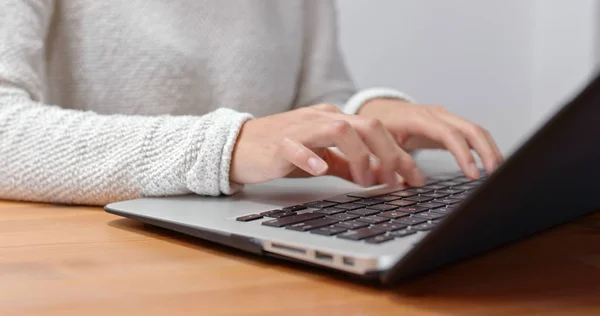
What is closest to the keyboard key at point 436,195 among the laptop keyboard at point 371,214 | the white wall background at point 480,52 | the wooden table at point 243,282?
the laptop keyboard at point 371,214

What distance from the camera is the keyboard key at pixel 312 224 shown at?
428mm

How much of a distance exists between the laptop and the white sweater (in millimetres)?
58

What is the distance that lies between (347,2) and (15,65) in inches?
32.7

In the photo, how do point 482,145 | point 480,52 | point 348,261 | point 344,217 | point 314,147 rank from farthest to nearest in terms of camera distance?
point 480,52
point 482,145
point 314,147
point 344,217
point 348,261

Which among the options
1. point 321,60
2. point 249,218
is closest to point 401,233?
point 249,218

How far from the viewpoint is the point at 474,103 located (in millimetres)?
1626

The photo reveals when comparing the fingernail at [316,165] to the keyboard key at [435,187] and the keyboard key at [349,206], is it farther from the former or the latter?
the keyboard key at [435,187]

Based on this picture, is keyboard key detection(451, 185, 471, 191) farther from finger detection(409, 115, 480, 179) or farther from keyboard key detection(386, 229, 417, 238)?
keyboard key detection(386, 229, 417, 238)

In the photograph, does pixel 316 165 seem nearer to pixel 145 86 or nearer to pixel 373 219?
pixel 373 219

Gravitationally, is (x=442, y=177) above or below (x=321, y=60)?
below

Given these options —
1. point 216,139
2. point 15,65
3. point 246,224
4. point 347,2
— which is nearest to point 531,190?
point 246,224

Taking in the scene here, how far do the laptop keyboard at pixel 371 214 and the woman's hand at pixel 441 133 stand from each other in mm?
75

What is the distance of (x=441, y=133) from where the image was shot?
28.5 inches

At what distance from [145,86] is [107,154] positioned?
0.99 ft
